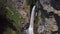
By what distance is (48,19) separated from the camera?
182 centimetres

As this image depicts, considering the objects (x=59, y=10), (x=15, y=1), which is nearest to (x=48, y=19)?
(x=59, y=10)

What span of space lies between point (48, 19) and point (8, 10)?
5.28 feet

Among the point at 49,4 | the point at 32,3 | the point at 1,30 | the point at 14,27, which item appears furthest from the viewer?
the point at 32,3

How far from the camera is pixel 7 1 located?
3.41 metres

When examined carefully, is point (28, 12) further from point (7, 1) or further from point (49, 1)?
point (49, 1)

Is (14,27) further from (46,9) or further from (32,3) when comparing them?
(46,9)

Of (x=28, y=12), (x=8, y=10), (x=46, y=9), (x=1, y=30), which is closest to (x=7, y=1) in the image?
(x=8, y=10)

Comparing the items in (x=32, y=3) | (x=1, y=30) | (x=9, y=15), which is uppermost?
(x=32, y=3)

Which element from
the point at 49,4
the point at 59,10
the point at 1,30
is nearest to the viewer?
the point at 59,10

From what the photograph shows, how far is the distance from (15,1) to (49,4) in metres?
1.87

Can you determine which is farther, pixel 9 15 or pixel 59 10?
pixel 9 15

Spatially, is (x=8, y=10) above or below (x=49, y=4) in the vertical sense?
below

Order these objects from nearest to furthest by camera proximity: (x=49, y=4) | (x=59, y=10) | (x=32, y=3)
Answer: (x=59, y=10), (x=49, y=4), (x=32, y=3)

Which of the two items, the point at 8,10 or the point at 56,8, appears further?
the point at 8,10
